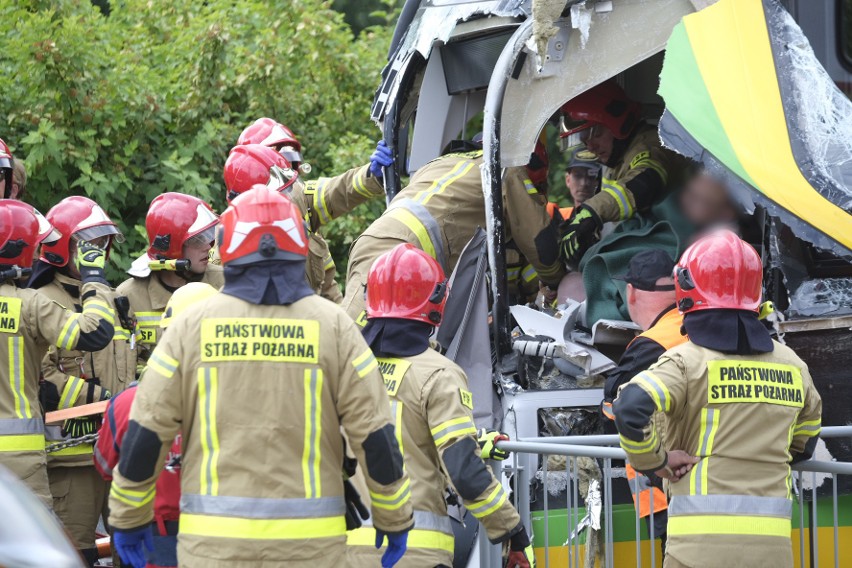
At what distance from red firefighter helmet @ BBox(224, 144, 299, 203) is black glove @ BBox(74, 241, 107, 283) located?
3.47ft

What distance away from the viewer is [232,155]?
7.18m

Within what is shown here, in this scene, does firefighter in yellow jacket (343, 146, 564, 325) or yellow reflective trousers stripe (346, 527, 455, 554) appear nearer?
yellow reflective trousers stripe (346, 527, 455, 554)

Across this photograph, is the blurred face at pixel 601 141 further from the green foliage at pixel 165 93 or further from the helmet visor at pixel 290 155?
the green foliage at pixel 165 93

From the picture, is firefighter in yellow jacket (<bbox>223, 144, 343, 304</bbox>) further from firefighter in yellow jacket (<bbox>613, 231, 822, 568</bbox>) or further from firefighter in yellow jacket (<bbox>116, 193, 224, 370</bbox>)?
firefighter in yellow jacket (<bbox>613, 231, 822, 568</bbox>)

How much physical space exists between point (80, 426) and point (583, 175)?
128 inches

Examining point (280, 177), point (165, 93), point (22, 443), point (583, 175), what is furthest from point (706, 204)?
point (165, 93)

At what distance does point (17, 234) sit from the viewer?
5887 millimetres

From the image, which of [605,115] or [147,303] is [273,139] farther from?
[605,115]

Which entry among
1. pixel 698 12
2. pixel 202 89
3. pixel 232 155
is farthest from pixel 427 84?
pixel 202 89

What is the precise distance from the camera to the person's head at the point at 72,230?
6.32m

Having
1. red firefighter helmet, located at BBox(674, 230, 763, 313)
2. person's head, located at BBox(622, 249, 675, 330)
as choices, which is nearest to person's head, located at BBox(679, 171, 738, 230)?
person's head, located at BBox(622, 249, 675, 330)

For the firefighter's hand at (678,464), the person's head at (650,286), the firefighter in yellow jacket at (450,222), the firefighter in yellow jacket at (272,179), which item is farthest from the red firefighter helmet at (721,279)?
the firefighter in yellow jacket at (272,179)

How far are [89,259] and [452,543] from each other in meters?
2.41

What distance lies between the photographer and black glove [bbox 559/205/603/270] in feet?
21.3
